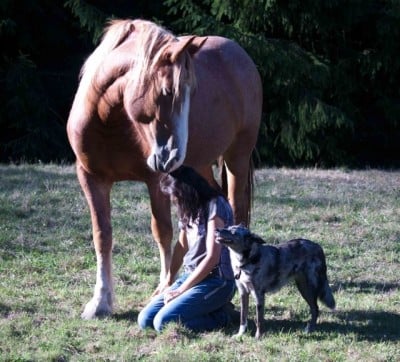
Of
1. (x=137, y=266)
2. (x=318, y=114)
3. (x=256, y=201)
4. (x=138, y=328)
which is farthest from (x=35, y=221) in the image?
(x=318, y=114)

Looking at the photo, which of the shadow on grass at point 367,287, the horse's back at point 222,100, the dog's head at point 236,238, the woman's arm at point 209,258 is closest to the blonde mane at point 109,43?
the horse's back at point 222,100

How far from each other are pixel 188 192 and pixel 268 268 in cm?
64

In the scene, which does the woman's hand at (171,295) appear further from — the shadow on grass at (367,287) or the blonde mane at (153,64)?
the shadow on grass at (367,287)

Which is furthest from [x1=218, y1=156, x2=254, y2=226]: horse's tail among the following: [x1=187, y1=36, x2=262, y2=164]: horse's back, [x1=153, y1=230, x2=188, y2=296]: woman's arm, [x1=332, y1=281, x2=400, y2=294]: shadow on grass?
[x1=153, y1=230, x2=188, y2=296]: woman's arm

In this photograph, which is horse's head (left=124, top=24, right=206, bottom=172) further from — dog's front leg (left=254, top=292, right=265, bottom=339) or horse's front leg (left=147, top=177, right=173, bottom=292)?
dog's front leg (left=254, top=292, right=265, bottom=339)

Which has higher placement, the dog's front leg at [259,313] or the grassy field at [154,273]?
the dog's front leg at [259,313]

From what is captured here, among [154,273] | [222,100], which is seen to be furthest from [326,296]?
[222,100]

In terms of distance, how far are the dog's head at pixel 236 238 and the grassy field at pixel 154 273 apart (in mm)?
539

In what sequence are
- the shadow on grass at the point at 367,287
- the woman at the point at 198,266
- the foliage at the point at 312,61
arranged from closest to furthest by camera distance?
the woman at the point at 198,266
the shadow on grass at the point at 367,287
the foliage at the point at 312,61

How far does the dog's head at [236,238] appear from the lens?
4457mm

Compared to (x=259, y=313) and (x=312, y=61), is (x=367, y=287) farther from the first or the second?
(x=312, y=61)

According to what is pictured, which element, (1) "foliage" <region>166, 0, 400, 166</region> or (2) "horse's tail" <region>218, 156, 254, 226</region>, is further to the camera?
(1) "foliage" <region>166, 0, 400, 166</region>

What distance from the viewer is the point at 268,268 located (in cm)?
472

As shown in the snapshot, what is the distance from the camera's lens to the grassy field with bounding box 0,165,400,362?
14.8 ft
